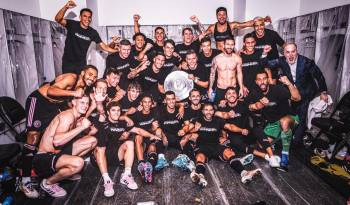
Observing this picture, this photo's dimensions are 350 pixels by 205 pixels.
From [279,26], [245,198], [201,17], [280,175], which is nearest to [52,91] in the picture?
[245,198]

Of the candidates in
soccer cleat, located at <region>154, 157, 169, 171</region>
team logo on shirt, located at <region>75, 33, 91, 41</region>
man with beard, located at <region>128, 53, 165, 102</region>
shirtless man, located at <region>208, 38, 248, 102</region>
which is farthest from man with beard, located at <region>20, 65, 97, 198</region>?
shirtless man, located at <region>208, 38, 248, 102</region>

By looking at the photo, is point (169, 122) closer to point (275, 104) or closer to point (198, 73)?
point (198, 73)

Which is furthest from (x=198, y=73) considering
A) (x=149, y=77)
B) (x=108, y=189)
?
(x=108, y=189)

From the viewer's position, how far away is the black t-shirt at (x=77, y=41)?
202 inches

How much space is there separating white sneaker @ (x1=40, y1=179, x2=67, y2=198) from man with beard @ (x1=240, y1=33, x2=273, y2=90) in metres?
3.63

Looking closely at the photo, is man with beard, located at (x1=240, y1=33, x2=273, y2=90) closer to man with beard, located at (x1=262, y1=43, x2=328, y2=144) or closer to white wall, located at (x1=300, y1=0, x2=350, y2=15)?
man with beard, located at (x1=262, y1=43, x2=328, y2=144)

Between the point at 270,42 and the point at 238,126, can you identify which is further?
the point at 270,42

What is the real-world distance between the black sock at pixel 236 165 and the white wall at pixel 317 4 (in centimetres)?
360

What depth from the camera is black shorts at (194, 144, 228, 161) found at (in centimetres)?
401

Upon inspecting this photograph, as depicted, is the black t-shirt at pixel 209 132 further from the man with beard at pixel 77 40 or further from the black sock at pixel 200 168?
the man with beard at pixel 77 40

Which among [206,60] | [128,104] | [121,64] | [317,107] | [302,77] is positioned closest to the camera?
[128,104]

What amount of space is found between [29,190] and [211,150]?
8.38 ft

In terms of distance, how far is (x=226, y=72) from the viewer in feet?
16.2

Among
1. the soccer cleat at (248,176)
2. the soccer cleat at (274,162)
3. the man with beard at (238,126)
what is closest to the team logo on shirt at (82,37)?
the man with beard at (238,126)
